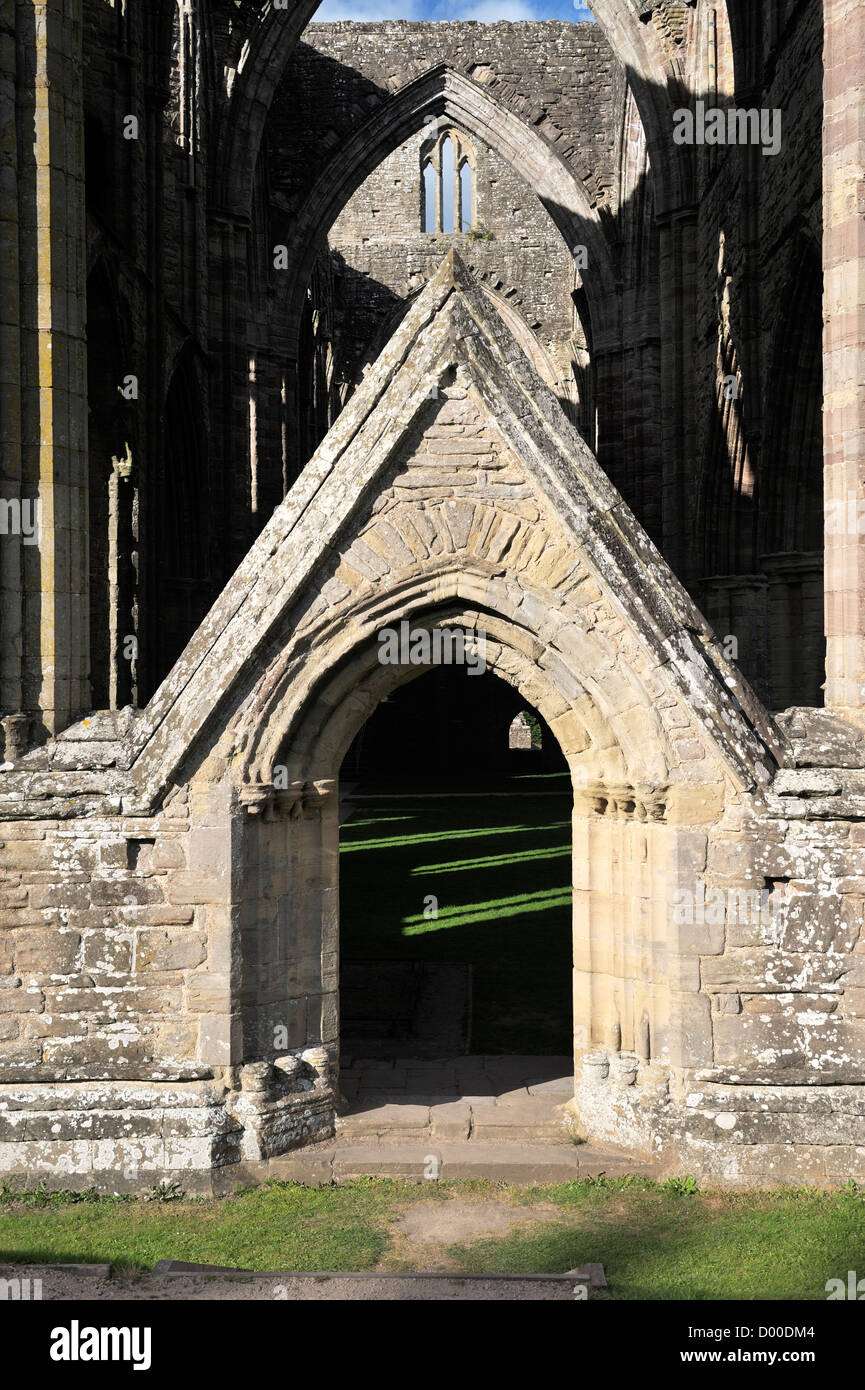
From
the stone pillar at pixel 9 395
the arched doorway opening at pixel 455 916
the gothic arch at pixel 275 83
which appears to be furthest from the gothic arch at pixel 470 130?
the stone pillar at pixel 9 395

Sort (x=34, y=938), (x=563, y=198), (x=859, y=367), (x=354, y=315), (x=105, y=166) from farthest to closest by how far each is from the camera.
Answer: (x=354, y=315)
(x=563, y=198)
(x=105, y=166)
(x=859, y=367)
(x=34, y=938)

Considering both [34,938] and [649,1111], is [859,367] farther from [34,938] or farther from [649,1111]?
[34,938]

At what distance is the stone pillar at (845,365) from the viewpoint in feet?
20.5

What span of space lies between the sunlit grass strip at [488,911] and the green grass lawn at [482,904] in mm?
12

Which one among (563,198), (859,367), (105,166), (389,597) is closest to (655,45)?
(563,198)

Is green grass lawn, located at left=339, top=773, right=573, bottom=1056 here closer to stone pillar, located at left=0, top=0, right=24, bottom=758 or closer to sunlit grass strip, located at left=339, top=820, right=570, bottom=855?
sunlit grass strip, located at left=339, top=820, right=570, bottom=855

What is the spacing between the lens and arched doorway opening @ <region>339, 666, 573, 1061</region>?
8.44 meters

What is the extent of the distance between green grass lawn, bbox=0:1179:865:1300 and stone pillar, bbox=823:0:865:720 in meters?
2.65

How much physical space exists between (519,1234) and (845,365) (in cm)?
487

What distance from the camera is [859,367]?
6.29 metres

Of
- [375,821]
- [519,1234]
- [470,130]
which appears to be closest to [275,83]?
[470,130]

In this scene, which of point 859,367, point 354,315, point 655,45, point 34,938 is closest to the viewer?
point 34,938

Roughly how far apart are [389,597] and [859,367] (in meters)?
2.91

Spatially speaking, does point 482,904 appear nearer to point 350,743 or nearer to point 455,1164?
point 350,743
